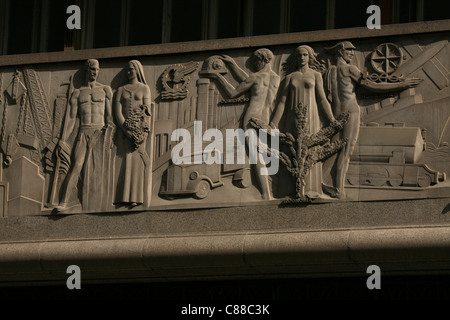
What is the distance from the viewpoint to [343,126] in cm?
2317

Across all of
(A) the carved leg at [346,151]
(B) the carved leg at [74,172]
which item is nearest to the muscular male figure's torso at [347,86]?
(A) the carved leg at [346,151]

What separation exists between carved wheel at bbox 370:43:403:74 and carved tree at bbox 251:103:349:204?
81 cm

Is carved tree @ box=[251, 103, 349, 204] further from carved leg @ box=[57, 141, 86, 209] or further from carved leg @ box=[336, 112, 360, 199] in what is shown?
carved leg @ box=[57, 141, 86, 209]

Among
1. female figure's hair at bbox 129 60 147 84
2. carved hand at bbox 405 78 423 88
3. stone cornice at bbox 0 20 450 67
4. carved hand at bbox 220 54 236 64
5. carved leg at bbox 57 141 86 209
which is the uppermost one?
stone cornice at bbox 0 20 450 67

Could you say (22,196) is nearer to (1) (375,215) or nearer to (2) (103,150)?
(2) (103,150)

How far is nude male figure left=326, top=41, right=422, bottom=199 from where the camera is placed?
2305 cm

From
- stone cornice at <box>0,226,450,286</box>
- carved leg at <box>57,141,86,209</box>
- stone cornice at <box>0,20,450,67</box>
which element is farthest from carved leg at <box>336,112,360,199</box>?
carved leg at <box>57,141,86,209</box>

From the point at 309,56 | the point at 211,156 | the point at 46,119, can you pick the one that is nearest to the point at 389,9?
the point at 309,56

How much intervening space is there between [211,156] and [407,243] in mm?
3240

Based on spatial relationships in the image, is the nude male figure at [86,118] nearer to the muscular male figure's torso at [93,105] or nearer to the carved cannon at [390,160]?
the muscular male figure's torso at [93,105]

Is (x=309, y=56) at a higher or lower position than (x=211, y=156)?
higher

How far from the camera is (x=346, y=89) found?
23.3m

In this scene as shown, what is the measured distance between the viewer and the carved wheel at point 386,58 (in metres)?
23.2

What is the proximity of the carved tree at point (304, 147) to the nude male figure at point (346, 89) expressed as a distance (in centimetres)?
10
